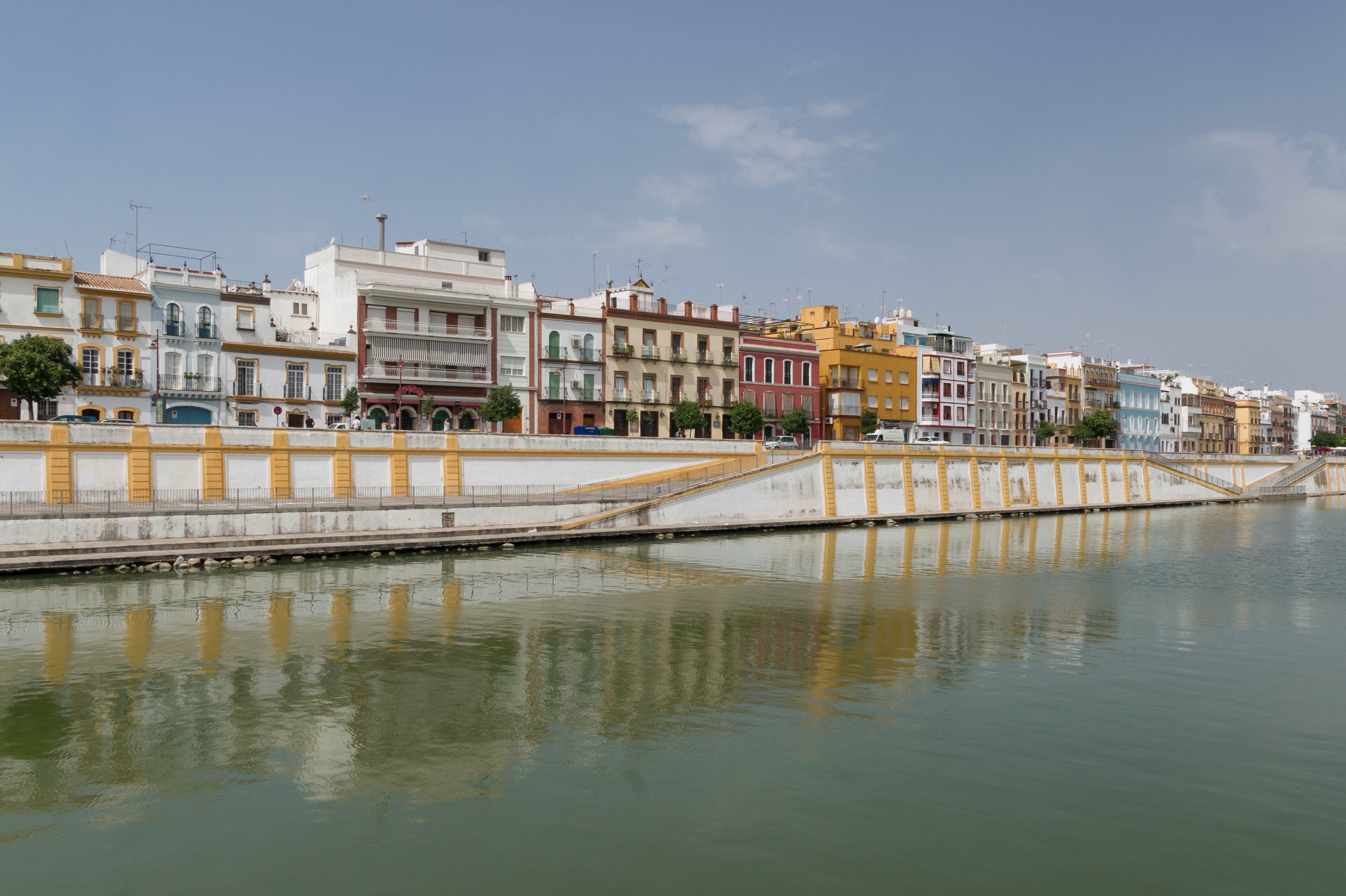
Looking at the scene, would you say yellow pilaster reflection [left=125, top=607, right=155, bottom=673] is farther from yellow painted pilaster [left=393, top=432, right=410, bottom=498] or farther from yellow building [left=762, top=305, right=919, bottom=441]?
yellow building [left=762, top=305, right=919, bottom=441]

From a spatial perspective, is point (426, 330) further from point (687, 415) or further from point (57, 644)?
point (57, 644)

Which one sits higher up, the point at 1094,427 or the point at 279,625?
the point at 1094,427

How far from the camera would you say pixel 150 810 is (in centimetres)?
1323

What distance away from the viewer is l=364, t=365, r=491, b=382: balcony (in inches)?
2259

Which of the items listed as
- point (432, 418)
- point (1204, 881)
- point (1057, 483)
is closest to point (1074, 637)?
point (1204, 881)

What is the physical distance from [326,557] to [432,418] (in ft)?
80.2

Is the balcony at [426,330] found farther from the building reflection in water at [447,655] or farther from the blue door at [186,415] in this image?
the building reflection in water at [447,655]

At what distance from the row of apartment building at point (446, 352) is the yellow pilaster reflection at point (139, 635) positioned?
90.6 feet

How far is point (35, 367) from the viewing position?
43312mm

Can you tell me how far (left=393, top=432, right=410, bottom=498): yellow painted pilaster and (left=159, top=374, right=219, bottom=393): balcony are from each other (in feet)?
50.6

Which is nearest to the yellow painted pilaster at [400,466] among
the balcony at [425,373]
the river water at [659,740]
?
the river water at [659,740]

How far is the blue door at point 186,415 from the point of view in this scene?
171 ft

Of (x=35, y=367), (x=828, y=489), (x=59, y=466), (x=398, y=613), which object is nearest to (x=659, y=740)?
(x=398, y=613)

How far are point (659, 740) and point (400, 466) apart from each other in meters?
30.8
